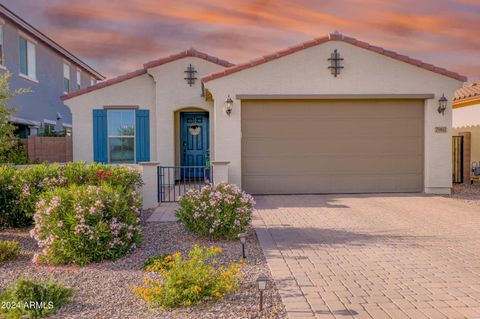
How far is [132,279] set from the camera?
4926 millimetres

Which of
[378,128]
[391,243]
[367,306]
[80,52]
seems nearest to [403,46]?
[378,128]

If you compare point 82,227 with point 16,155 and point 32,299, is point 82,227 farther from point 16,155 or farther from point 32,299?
point 16,155

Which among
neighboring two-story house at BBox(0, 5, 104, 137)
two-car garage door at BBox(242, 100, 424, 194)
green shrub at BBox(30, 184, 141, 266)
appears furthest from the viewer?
neighboring two-story house at BBox(0, 5, 104, 137)

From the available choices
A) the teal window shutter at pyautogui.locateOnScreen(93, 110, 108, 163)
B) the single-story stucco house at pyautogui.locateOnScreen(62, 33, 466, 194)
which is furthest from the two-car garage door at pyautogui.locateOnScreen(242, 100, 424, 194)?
the teal window shutter at pyautogui.locateOnScreen(93, 110, 108, 163)

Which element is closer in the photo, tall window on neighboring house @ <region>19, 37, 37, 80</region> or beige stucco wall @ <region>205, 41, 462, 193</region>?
beige stucco wall @ <region>205, 41, 462, 193</region>

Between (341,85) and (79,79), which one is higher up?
(79,79)

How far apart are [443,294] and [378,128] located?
793cm

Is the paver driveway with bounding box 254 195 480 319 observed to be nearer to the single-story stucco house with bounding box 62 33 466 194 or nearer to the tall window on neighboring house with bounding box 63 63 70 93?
the single-story stucco house with bounding box 62 33 466 194

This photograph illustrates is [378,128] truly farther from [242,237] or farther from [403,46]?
[242,237]

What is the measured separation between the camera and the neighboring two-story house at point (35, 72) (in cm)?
1452

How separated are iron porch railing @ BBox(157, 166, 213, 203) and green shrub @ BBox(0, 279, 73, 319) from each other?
18.4ft

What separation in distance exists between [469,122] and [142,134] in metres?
11.9

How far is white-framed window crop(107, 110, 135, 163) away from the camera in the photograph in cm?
1394

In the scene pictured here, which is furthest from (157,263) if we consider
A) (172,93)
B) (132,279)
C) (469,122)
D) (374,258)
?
(469,122)
